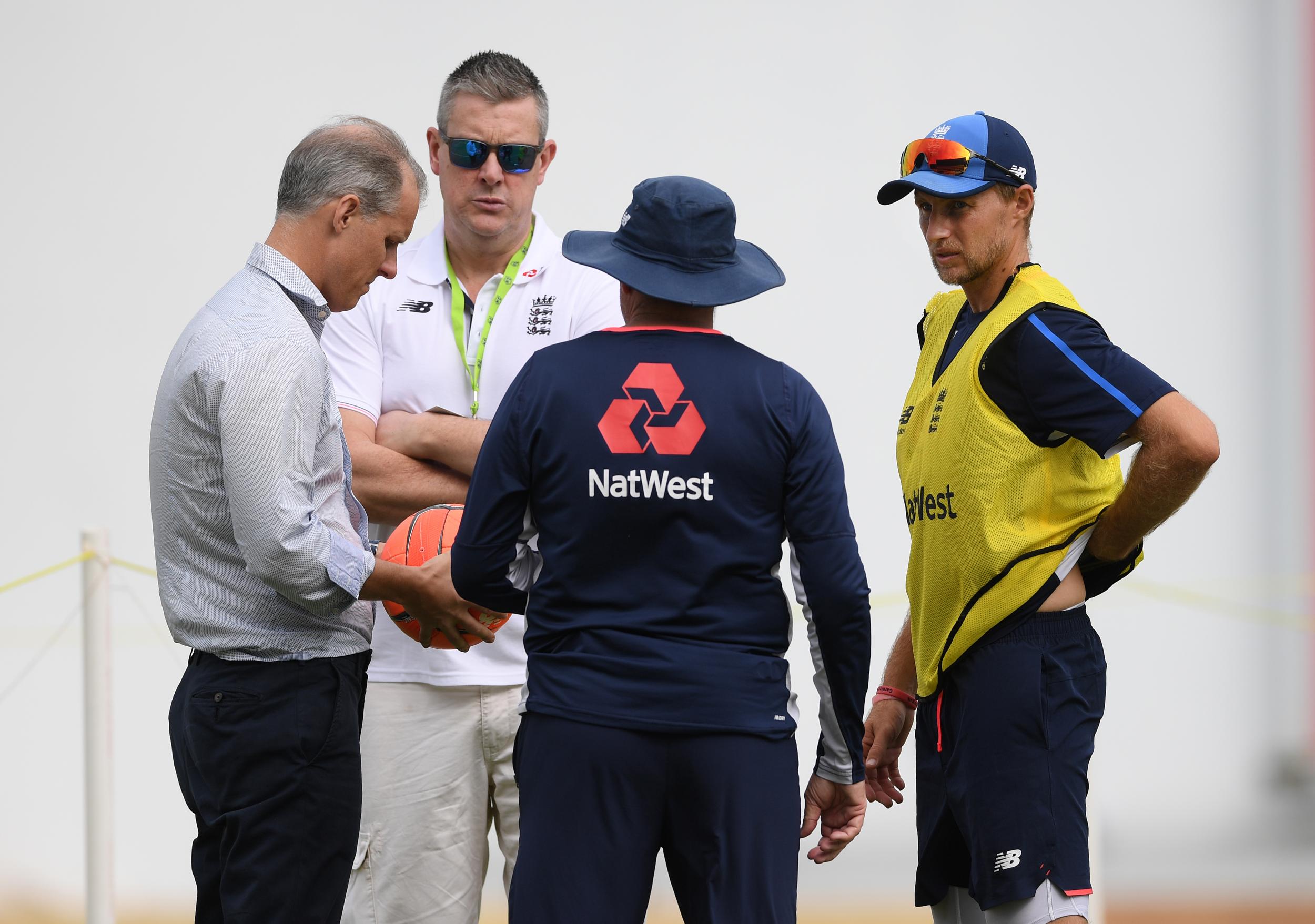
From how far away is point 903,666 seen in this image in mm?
2633

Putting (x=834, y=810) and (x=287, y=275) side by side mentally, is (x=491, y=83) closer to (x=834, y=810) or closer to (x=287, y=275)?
(x=287, y=275)

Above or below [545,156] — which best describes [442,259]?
below

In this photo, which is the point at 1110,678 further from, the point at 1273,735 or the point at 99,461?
the point at 99,461

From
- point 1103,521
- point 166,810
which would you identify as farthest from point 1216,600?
point 166,810

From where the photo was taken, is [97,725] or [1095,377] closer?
[1095,377]

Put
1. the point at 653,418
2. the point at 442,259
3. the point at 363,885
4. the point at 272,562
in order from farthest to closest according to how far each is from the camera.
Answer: the point at 442,259, the point at 363,885, the point at 272,562, the point at 653,418

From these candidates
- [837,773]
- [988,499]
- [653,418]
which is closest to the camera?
[653,418]

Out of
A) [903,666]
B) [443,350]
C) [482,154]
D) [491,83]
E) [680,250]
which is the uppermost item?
[491,83]

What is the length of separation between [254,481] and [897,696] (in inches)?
53.3

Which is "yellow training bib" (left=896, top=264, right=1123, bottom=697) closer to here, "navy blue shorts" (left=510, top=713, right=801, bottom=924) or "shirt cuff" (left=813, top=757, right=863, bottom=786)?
"shirt cuff" (left=813, top=757, right=863, bottom=786)

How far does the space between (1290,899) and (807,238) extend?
3.14 meters

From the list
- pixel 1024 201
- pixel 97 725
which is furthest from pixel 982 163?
pixel 97 725

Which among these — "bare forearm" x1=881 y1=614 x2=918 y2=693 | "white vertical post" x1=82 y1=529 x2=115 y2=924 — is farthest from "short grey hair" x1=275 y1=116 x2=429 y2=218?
"white vertical post" x1=82 y1=529 x2=115 y2=924

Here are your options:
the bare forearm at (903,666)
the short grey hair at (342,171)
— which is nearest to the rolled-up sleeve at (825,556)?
the bare forearm at (903,666)
